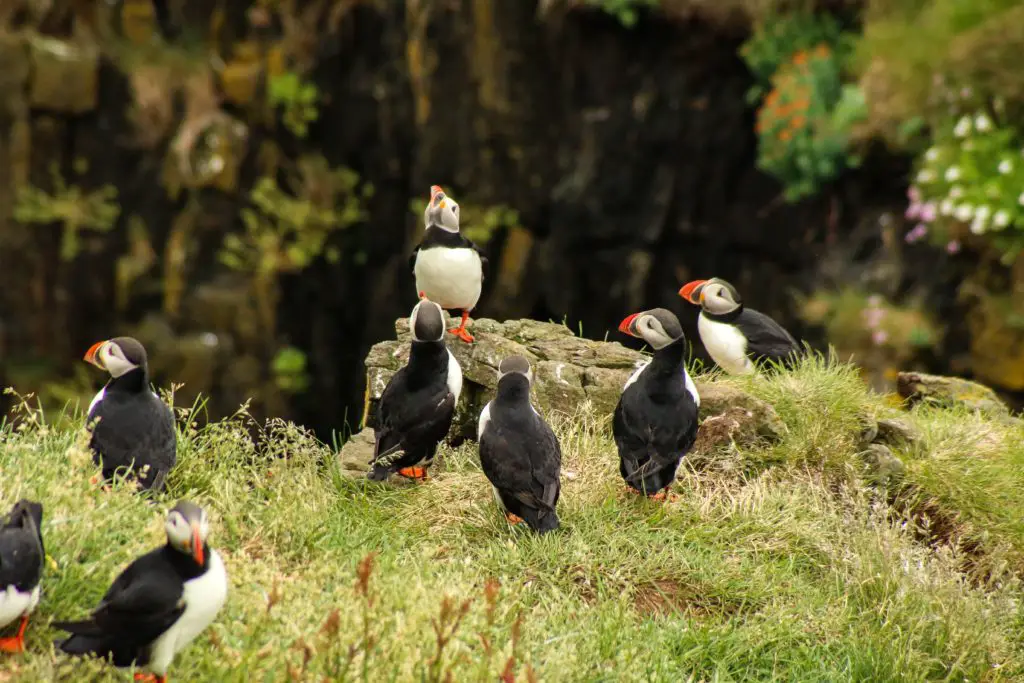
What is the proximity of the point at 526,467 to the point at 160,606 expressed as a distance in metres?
1.65

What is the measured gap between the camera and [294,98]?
1259 cm

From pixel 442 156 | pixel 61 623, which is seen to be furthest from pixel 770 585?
pixel 442 156

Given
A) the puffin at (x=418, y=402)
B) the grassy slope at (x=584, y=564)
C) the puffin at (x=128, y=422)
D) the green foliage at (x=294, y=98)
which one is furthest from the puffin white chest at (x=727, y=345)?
the green foliage at (x=294, y=98)

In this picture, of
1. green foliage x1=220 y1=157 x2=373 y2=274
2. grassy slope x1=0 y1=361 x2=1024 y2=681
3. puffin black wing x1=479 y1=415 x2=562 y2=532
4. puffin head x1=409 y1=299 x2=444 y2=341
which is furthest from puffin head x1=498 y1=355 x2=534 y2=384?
green foliage x1=220 y1=157 x2=373 y2=274

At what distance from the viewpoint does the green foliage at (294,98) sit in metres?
12.6

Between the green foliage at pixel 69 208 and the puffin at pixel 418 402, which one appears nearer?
the puffin at pixel 418 402

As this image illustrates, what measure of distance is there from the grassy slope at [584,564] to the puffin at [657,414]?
214 millimetres

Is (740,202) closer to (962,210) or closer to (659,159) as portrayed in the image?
(659,159)

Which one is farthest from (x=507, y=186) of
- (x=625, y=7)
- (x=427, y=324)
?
(x=427, y=324)

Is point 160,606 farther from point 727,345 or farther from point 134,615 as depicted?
point 727,345

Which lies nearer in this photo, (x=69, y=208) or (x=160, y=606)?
(x=160, y=606)

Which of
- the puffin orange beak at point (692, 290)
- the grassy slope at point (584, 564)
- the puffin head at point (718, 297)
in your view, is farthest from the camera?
the puffin head at point (718, 297)

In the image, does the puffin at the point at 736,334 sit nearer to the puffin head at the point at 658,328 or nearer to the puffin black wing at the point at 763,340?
the puffin black wing at the point at 763,340

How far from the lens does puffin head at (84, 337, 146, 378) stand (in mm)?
4004
